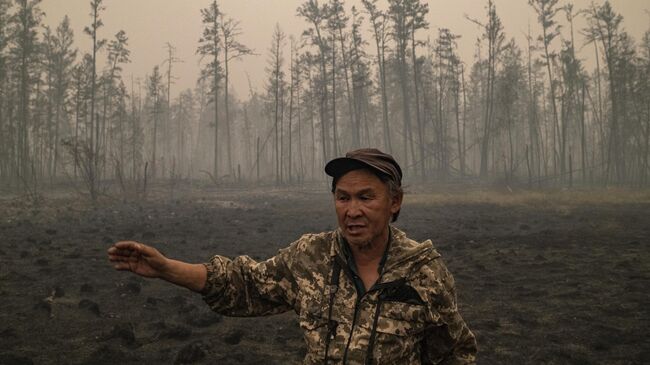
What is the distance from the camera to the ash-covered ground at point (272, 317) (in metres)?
5.72

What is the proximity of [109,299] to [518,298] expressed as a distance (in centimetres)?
698

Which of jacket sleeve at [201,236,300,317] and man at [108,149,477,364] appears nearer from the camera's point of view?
man at [108,149,477,364]

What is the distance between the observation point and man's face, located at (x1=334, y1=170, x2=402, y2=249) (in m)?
2.34

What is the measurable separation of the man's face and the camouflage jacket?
11cm

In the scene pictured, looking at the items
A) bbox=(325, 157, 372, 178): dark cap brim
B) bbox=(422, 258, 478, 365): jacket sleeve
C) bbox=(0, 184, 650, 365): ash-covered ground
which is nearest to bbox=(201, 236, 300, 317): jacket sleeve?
bbox=(325, 157, 372, 178): dark cap brim

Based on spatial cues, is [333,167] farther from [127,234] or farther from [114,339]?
[127,234]

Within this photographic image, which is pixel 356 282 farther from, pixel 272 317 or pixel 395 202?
pixel 272 317

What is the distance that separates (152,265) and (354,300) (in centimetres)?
104

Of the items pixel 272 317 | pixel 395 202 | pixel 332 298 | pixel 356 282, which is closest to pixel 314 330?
pixel 332 298

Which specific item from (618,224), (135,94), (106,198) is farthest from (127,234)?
(135,94)

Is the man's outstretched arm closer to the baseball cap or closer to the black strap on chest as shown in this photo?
the black strap on chest

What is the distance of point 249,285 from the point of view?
99.2 inches

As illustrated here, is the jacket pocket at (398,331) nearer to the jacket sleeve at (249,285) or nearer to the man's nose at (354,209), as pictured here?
the man's nose at (354,209)

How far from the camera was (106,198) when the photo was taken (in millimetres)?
22969
